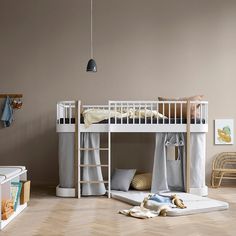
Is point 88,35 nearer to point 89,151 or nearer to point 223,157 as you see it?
point 89,151

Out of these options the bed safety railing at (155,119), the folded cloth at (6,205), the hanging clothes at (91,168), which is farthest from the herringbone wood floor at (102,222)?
the bed safety railing at (155,119)

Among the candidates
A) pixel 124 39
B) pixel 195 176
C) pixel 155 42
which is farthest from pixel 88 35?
pixel 195 176

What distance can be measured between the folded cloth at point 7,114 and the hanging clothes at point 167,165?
2745 mm

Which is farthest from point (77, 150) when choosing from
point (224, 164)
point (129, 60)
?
point (224, 164)

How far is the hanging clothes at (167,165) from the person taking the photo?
7.38 meters

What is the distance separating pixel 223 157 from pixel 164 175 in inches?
65.5

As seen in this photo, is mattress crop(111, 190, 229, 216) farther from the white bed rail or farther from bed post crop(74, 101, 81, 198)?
the white bed rail

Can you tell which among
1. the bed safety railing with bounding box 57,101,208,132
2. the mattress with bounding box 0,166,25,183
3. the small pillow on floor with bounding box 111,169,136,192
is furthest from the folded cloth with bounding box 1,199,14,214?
the small pillow on floor with bounding box 111,169,136,192

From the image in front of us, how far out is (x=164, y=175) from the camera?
24.2 feet

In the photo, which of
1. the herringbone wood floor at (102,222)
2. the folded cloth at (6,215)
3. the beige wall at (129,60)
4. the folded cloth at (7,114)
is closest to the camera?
the herringbone wood floor at (102,222)

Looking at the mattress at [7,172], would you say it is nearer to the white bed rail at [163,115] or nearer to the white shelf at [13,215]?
the white shelf at [13,215]

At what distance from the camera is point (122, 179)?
7695 mm

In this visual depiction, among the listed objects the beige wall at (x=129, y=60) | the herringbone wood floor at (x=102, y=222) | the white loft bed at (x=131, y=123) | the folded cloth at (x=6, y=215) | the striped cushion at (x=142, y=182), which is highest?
the beige wall at (x=129, y=60)

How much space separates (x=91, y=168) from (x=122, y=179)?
658 millimetres
